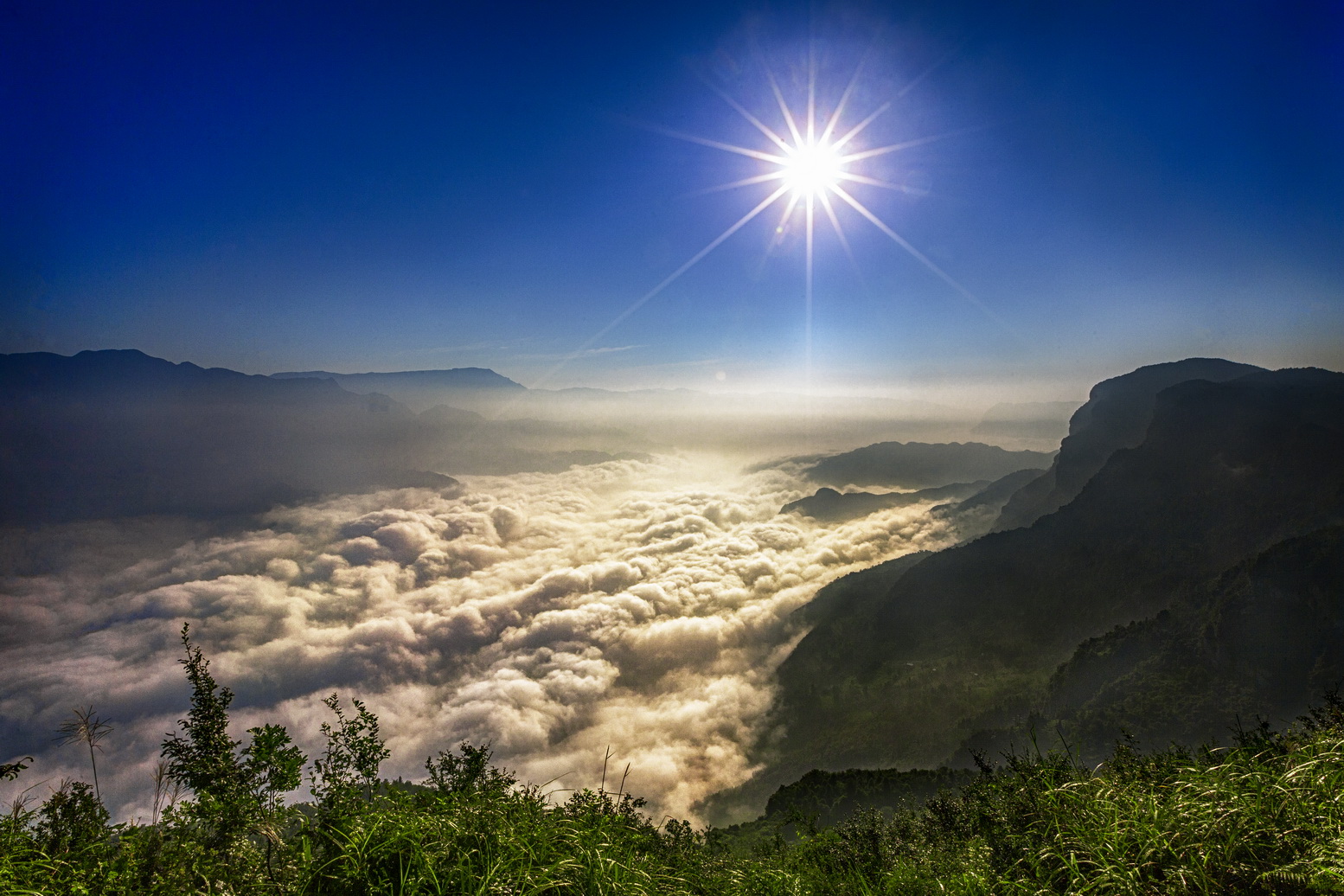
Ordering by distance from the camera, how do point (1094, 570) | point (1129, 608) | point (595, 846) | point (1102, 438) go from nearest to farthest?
1. point (595, 846)
2. point (1129, 608)
3. point (1094, 570)
4. point (1102, 438)

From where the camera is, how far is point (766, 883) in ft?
19.5

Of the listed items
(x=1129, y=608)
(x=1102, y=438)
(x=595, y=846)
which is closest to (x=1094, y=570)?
(x=1129, y=608)

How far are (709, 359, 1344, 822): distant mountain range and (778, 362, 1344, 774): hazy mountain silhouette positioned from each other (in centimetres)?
45

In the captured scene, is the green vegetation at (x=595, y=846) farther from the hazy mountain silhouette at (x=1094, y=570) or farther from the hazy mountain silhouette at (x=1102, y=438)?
the hazy mountain silhouette at (x=1102, y=438)

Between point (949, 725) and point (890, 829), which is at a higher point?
point (890, 829)

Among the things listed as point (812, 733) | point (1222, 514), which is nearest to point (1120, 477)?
point (1222, 514)

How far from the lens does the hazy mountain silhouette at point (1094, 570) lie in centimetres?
11294

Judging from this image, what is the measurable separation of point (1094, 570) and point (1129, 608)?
1285 centimetres

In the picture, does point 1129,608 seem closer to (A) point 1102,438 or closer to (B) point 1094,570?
(B) point 1094,570

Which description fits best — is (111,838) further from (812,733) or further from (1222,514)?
(812,733)

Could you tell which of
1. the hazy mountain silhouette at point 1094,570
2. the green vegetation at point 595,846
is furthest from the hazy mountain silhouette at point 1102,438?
the green vegetation at point 595,846

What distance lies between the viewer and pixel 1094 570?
13675 centimetres

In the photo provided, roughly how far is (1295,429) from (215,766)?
177 meters

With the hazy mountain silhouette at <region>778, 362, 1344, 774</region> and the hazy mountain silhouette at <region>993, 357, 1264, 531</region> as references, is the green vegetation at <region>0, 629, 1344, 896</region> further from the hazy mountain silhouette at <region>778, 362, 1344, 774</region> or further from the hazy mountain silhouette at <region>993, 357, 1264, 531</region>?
the hazy mountain silhouette at <region>993, 357, 1264, 531</region>
